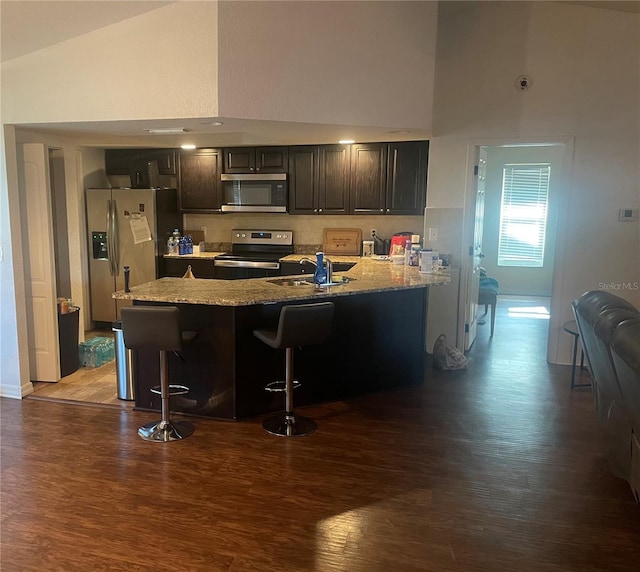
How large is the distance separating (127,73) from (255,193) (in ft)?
8.76

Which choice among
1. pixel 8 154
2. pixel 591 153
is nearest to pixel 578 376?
pixel 591 153

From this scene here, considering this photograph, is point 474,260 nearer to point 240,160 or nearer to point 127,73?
point 240,160

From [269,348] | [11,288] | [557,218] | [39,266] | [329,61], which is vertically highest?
[329,61]

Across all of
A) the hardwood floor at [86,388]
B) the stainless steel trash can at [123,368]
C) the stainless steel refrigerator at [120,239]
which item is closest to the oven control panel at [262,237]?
the stainless steel refrigerator at [120,239]

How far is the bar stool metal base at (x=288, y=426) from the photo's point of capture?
3.44 m

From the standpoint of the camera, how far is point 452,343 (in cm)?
524

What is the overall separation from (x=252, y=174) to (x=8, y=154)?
2727 millimetres

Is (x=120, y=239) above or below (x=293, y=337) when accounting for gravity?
above

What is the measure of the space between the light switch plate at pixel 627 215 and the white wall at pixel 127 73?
364cm

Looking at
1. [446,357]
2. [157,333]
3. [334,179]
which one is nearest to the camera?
[157,333]

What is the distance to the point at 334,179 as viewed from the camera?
5.92 metres

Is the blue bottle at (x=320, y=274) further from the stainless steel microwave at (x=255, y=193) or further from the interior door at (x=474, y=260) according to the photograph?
the stainless steel microwave at (x=255, y=193)

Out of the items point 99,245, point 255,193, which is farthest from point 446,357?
point 99,245

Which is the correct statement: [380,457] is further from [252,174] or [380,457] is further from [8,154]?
[252,174]
